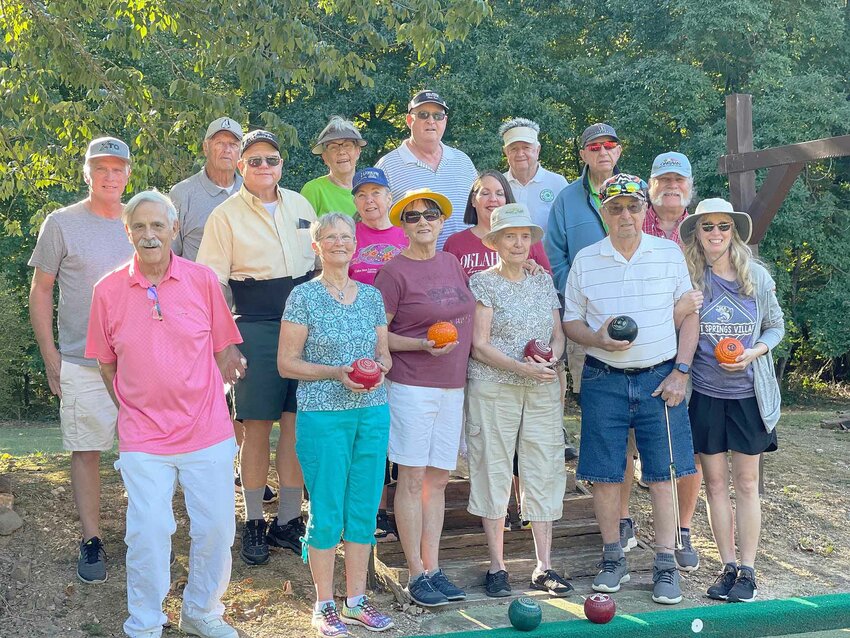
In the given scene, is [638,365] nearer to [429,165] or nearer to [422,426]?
[422,426]

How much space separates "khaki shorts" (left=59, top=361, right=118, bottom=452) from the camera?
16.3ft

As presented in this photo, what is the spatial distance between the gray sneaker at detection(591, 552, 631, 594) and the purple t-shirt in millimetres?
1064

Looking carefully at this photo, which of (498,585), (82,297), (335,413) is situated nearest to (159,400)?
(335,413)

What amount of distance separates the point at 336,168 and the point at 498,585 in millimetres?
2695

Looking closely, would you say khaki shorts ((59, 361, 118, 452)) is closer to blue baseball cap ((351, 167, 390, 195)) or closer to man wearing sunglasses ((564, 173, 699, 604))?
blue baseball cap ((351, 167, 390, 195))

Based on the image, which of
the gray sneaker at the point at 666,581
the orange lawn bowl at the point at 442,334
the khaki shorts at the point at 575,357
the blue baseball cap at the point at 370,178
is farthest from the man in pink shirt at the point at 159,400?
the khaki shorts at the point at 575,357

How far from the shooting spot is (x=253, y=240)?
5168mm

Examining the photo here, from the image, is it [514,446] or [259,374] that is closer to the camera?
[514,446]

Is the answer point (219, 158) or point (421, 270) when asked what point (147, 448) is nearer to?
point (421, 270)

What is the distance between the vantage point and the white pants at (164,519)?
4000 millimetres

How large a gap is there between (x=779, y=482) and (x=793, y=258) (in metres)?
13.3

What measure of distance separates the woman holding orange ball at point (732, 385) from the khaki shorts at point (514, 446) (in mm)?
836

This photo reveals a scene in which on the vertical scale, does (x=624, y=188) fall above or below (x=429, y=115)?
below

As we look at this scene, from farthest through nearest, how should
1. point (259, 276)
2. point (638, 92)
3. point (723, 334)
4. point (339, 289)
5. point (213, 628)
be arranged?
point (638, 92) → point (259, 276) → point (723, 334) → point (339, 289) → point (213, 628)
